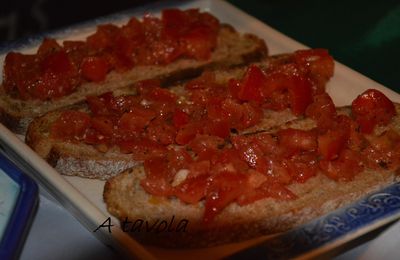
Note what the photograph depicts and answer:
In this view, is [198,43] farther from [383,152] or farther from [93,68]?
[383,152]

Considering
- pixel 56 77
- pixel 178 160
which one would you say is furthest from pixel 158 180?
pixel 56 77

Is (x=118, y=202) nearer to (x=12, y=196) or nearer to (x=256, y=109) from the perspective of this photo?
(x=12, y=196)

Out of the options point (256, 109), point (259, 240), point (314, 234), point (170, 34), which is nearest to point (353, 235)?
point (314, 234)

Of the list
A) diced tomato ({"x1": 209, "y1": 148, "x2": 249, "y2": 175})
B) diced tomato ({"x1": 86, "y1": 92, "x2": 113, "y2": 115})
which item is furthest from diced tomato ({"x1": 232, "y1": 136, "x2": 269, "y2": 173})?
diced tomato ({"x1": 86, "y1": 92, "x2": 113, "y2": 115})

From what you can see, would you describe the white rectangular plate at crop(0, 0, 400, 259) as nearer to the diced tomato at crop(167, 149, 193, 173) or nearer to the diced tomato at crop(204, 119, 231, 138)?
the diced tomato at crop(167, 149, 193, 173)

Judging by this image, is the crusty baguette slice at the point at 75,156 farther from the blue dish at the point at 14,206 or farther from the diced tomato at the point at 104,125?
the blue dish at the point at 14,206

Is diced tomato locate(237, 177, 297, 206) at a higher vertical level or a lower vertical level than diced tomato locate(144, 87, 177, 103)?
higher

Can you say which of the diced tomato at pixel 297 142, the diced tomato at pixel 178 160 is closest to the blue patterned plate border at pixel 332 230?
the diced tomato at pixel 297 142
